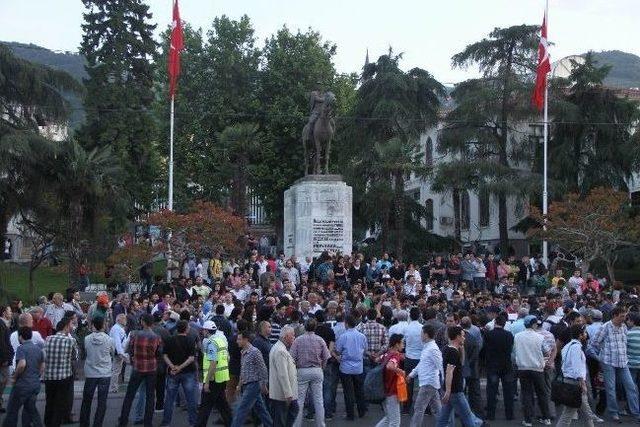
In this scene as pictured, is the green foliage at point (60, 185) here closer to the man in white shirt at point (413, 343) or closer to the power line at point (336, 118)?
the man in white shirt at point (413, 343)

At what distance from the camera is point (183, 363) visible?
493 inches

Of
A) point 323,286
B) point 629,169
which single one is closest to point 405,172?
point 629,169

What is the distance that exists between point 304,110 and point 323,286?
102 ft

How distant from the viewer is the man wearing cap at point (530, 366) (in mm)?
13281

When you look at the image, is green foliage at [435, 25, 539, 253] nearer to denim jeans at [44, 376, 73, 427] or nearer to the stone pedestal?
the stone pedestal

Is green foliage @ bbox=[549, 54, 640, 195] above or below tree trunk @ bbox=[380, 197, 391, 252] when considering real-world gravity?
Result: above

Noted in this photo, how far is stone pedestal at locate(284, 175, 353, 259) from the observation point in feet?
96.4

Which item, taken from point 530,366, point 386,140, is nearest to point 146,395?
point 530,366

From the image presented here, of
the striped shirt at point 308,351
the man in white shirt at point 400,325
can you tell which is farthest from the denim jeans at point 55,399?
the man in white shirt at point 400,325

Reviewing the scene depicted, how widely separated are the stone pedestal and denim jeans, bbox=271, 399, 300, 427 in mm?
17723

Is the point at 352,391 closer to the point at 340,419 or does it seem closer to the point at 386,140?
the point at 340,419

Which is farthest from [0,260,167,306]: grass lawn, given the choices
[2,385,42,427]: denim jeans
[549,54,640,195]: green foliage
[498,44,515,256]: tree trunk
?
[549,54,640,195]: green foliage

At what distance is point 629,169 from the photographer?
42281 mm

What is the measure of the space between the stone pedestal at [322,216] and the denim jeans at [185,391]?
1654 cm
